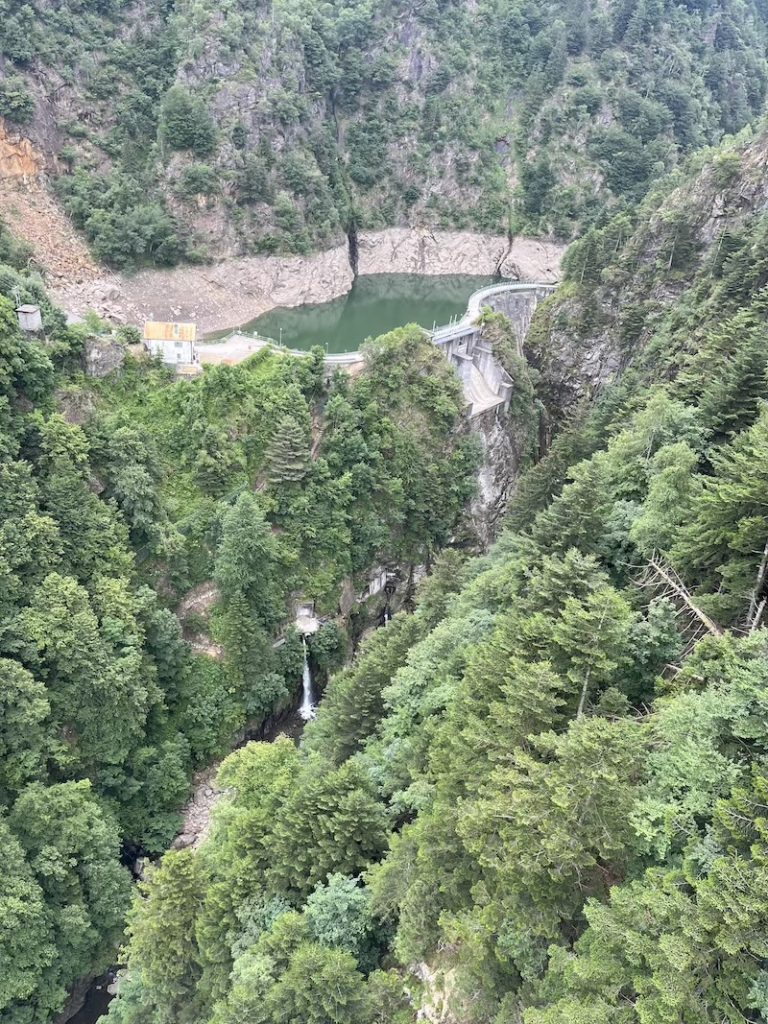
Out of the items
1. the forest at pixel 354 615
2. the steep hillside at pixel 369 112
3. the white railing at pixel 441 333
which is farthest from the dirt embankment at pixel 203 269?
the white railing at pixel 441 333

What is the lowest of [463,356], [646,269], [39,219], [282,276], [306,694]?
[306,694]

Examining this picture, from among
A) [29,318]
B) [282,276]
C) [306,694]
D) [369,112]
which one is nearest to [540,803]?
[306,694]

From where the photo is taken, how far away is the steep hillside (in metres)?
82.4

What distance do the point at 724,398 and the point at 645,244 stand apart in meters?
38.0

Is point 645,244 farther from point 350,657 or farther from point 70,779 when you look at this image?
point 70,779

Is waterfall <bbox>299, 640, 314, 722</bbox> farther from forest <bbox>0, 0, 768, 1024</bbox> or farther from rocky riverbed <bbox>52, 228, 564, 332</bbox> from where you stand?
rocky riverbed <bbox>52, 228, 564, 332</bbox>

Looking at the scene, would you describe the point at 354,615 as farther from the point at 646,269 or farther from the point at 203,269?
the point at 203,269

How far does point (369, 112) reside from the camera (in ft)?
368

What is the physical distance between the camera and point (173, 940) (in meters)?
25.3

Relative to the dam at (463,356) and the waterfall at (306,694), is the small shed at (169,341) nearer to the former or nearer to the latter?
the dam at (463,356)

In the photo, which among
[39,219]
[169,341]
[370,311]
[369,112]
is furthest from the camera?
[369,112]

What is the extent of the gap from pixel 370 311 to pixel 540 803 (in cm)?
8582

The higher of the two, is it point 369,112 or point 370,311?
point 369,112

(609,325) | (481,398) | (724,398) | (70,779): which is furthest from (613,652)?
(609,325)
